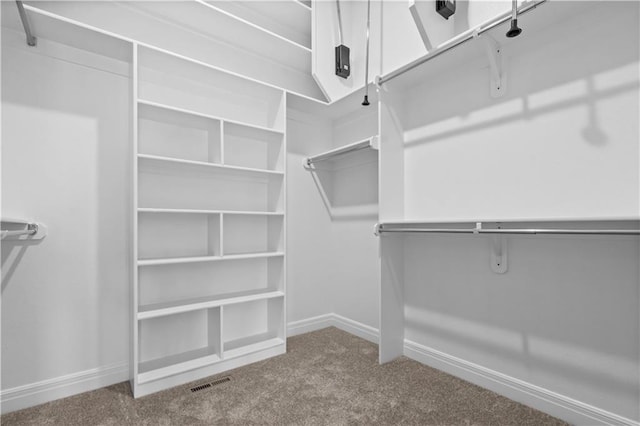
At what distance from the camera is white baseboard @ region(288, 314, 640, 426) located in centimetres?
136

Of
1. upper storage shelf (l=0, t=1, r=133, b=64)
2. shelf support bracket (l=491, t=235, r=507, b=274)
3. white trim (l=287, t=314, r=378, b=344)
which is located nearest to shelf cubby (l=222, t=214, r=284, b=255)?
white trim (l=287, t=314, r=378, b=344)

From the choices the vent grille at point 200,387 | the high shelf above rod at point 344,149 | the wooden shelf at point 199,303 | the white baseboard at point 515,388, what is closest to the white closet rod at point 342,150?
the high shelf above rod at point 344,149

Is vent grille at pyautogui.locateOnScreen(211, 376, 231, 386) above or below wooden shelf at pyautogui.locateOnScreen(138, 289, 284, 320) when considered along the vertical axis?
below

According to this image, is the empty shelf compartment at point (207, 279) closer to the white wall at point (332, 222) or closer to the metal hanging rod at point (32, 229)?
the white wall at point (332, 222)

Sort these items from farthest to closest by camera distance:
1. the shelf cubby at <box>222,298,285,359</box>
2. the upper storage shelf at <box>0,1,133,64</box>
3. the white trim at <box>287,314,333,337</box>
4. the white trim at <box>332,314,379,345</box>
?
the white trim at <box>287,314,333,337</box> → the white trim at <box>332,314,379,345</box> → the shelf cubby at <box>222,298,285,359</box> → the upper storage shelf at <box>0,1,133,64</box>

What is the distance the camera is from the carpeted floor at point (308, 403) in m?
1.46

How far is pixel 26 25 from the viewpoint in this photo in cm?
148

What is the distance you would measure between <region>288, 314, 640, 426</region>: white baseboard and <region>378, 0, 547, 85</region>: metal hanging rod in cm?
172

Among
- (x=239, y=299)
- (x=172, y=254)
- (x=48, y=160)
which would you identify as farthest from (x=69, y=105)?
(x=239, y=299)

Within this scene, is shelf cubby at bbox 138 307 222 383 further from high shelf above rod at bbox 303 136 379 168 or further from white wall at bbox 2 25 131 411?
high shelf above rod at bbox 303 136 379 168

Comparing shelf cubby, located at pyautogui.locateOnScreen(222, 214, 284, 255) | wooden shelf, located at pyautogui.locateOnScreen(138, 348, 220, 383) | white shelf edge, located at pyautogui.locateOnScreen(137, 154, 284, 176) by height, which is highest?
white shelf edge, located at pyautogui.locateOnScreen(137, 154, 284, 176)

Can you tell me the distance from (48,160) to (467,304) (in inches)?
96.5

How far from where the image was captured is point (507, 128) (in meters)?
1.63

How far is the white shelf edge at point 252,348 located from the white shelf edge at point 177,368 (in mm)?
80
